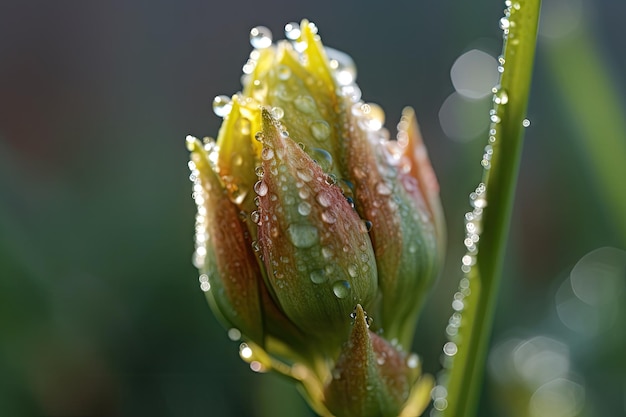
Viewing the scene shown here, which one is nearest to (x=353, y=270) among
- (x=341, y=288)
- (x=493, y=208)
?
(x=341, y=288)

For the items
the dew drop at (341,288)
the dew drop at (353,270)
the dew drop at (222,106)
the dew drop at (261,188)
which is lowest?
the dew drop at (341,288)

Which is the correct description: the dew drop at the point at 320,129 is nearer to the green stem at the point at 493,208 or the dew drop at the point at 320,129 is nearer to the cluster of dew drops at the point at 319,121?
the cluster of dew drops at the point at 319,121

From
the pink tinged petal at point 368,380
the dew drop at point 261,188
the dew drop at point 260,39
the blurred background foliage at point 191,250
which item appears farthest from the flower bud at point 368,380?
the blurred background foliage at point 191,250

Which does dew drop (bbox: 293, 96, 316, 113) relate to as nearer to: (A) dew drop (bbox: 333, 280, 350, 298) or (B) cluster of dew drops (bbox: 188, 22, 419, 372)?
(B) cluster of dew drops (bbox: 188, 22, 419, 372)

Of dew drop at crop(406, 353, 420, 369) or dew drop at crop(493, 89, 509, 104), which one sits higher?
dew drop at crop(493, 89, 509, 104)

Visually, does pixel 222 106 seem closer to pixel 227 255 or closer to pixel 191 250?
pixel 227 255

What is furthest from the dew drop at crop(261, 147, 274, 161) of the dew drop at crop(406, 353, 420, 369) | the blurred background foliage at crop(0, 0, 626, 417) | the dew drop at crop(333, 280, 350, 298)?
the blurred background foliage at crop(0, 0, 626, 417)
